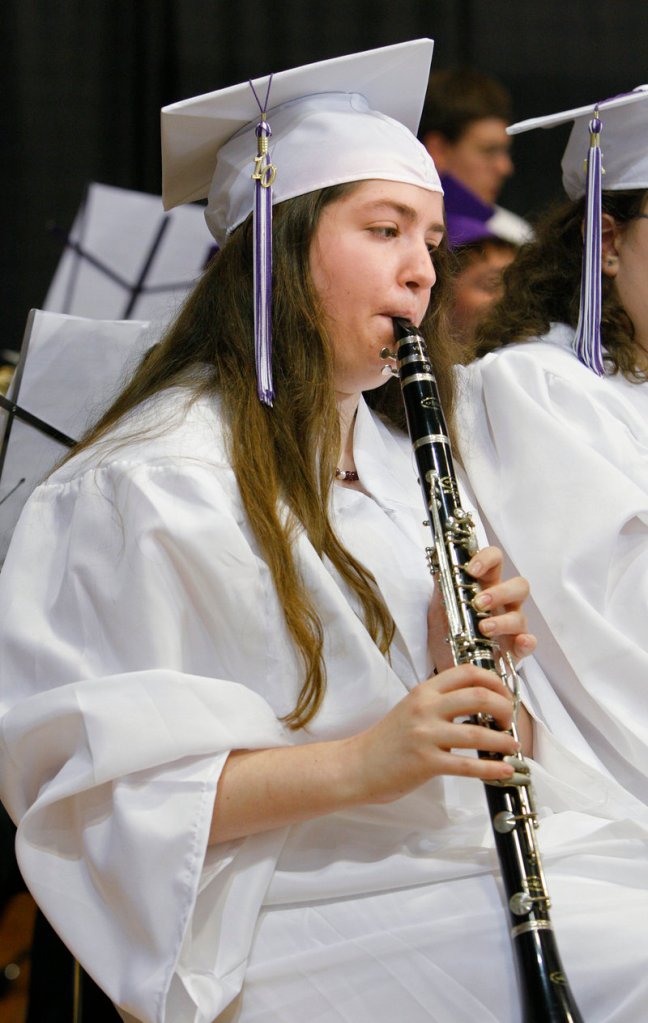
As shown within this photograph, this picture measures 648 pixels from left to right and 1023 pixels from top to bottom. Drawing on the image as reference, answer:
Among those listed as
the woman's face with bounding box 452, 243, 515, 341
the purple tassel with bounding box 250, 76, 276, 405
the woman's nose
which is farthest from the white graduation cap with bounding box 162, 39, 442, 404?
the woman's face with bounding box 452, 243, 515, 341

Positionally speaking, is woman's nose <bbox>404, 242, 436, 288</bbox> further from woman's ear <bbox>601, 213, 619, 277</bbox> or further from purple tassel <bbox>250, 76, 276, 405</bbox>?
woman's ear <bbox>601, 213, 619, 277</bbox>

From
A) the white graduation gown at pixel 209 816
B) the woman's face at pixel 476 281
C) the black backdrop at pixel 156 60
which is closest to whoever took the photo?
the white graduation gown at pixel 209 816

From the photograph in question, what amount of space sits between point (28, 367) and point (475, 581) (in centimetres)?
101

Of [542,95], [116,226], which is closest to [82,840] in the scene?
[116,226]

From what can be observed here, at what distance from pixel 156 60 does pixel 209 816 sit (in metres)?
2.88

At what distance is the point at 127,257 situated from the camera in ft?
10.0

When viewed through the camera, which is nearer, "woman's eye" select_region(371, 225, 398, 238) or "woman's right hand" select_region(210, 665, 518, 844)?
"woman's right hand" select_region(210, 665, 518, 844)

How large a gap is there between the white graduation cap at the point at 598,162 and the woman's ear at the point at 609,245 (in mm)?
61

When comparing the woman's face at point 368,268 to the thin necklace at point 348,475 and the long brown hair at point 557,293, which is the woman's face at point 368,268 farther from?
the long brown hair at point 557,293

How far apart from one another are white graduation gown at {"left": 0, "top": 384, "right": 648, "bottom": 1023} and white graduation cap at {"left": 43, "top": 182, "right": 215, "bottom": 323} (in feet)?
5.10

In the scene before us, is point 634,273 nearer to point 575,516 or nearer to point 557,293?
point 557,293

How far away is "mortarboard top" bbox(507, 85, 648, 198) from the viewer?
200 cm

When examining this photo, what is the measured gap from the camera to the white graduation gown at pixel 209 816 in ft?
4.24

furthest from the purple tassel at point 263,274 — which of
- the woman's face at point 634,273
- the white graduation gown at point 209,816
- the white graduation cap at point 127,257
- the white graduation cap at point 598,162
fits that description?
the white graduation cap at point 127,257
